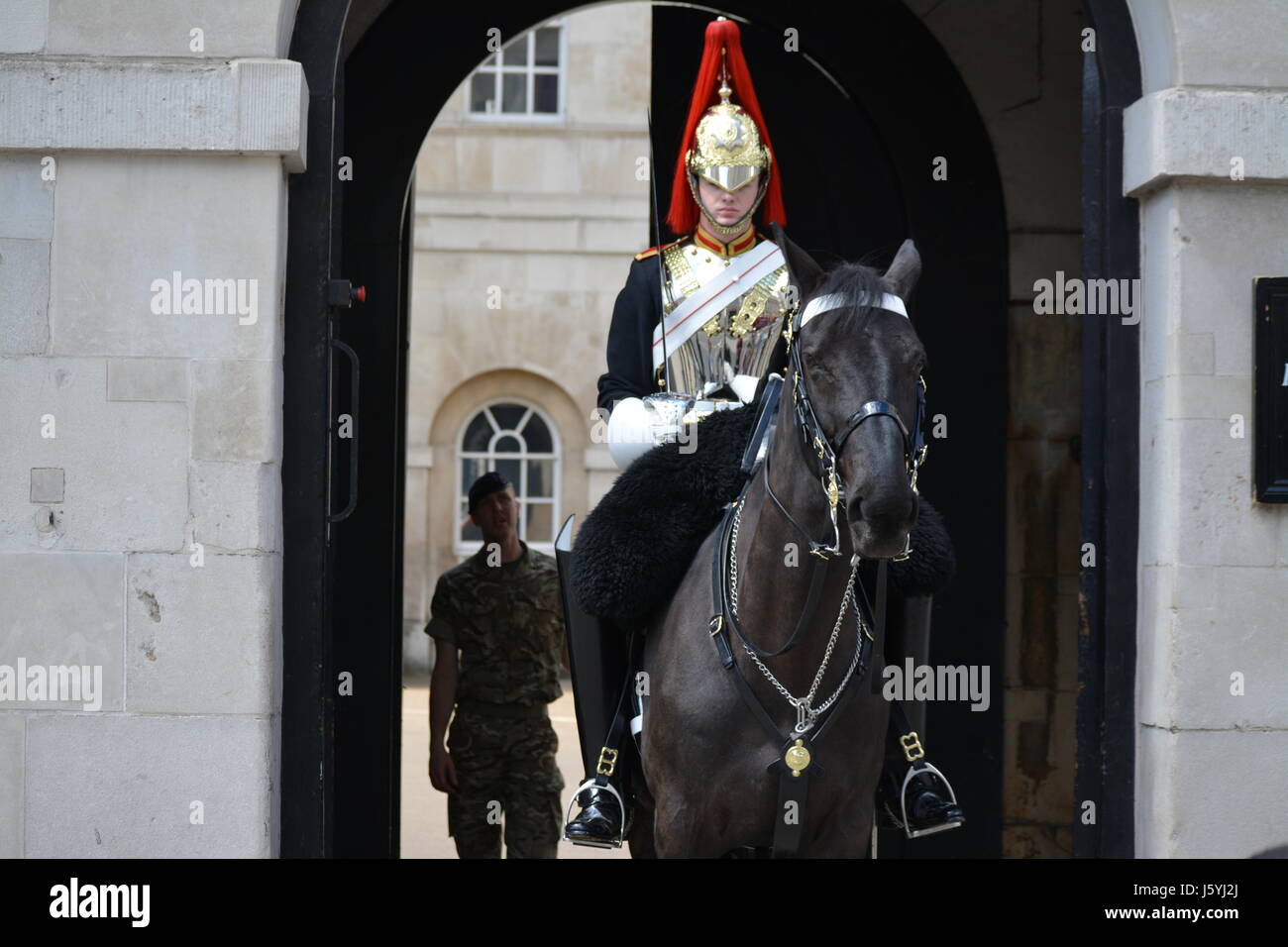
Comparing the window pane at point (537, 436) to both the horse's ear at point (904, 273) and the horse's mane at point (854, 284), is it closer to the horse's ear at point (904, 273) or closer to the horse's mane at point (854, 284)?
the horse's ear at point (904, 273)

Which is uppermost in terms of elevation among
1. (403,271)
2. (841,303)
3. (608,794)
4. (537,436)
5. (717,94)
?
(717,94)

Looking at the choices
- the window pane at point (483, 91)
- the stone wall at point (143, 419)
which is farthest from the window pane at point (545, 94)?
the stone wall at point (143, 419)

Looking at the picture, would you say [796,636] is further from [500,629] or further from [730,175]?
[500,629]

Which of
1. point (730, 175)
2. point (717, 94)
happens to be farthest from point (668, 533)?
point (717, 94)

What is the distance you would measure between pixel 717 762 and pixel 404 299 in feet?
12.3

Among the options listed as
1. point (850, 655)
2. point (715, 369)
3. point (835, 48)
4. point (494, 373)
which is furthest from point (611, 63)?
point (850, 655)

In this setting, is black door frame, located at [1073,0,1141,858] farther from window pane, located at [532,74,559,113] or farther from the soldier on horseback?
window pane, located at [532,74,559,113]

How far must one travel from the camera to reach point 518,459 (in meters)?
20.2

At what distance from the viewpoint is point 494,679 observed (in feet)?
25.4

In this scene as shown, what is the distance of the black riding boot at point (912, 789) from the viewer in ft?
16.2

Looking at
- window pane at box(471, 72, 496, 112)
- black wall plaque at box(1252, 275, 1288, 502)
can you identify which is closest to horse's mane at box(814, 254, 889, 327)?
black wall plaque at box(1252, 275, 1288, 502)

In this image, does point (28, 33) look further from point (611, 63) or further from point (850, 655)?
point (611, 63)

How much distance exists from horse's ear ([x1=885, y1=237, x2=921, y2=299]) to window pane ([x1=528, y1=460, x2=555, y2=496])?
52.0 feet

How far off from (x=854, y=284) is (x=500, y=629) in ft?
13.1
